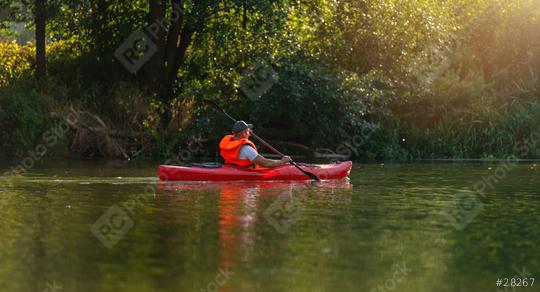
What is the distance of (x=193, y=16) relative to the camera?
2816cm

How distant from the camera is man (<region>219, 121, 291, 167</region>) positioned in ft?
62.5

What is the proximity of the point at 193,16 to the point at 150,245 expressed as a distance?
17614 millimetres

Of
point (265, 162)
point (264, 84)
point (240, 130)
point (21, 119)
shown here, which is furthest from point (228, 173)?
point (21, 119)

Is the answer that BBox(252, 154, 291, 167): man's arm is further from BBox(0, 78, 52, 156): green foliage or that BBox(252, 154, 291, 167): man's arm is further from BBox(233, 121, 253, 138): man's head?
BBox(0, 78, 52, 156): green foliage

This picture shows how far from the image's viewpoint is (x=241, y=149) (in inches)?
758

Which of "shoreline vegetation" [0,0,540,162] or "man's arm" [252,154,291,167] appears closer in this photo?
"man's arm" [252,154,291,167]

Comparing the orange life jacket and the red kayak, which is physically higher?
the orange life jacket

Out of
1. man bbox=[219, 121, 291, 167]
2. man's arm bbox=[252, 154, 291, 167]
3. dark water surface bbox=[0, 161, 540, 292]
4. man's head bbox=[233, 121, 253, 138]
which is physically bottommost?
dark water surface bbox=[0, 161, 540, 292]

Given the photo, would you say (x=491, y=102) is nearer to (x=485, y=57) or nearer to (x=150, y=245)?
(x=485, y=57)

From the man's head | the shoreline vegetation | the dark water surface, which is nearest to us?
the dark water surface

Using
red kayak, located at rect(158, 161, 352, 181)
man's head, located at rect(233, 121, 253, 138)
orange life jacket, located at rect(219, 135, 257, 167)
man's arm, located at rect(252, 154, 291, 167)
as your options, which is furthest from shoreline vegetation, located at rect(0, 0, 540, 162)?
man's head, located at rect(233, 121, 253, 138)

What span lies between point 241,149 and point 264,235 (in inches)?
288

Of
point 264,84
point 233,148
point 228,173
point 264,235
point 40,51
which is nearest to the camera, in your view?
point 264,235

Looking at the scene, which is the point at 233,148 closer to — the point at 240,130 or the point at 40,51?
the point at 240,130
